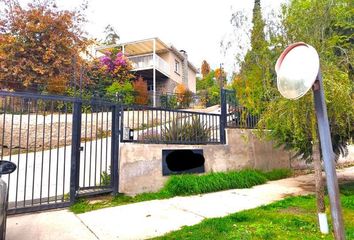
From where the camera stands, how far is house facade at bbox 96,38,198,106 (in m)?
22.3

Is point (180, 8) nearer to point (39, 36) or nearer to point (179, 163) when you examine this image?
point (179, 163)

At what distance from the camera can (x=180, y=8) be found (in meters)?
10.4

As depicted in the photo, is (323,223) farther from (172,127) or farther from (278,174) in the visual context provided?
(278,174)

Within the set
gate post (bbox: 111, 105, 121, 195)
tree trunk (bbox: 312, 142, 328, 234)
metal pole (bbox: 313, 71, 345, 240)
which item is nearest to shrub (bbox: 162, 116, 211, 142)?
gate post (bbox: 111, 105, 121, 195)

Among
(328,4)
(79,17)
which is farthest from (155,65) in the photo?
(328,4)

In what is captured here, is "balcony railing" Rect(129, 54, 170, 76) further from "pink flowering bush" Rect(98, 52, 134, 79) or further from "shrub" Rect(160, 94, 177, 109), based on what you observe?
"shrub" Rect(160, 94, 177, 109)

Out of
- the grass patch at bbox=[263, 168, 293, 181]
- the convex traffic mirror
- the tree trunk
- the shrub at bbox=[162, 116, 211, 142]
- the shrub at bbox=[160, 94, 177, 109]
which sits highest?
the shrub at bbox=[160, 94, 177, 109]

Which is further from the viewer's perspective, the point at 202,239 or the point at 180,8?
the point at 180,8

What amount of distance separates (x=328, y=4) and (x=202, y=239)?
4.02m

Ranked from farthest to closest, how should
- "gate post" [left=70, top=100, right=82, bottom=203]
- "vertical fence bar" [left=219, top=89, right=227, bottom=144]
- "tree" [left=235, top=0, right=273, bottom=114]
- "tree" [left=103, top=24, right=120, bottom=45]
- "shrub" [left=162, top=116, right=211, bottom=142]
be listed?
1. "tree" [left=103, top=24, right=120, bottom=45]
2. "vertical fence bar" [left=219, top=89, right=227, bottom=144]
3. "shrub" [left=162, top=116, right=211, bottom=142]
4. "gate post" [left=70, top=100, right=82, bottom=203]
5. "tree" [left=235, top=0, right=273, bottom=114]

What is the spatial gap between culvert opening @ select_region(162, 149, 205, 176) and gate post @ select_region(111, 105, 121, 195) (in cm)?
123

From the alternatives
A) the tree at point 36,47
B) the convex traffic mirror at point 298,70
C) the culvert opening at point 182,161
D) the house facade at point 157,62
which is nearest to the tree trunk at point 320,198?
the convex traffic mirror at point 298,70

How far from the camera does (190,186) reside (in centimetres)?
641

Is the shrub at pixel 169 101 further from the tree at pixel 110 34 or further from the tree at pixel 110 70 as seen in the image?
the tree at pixel 110 34
